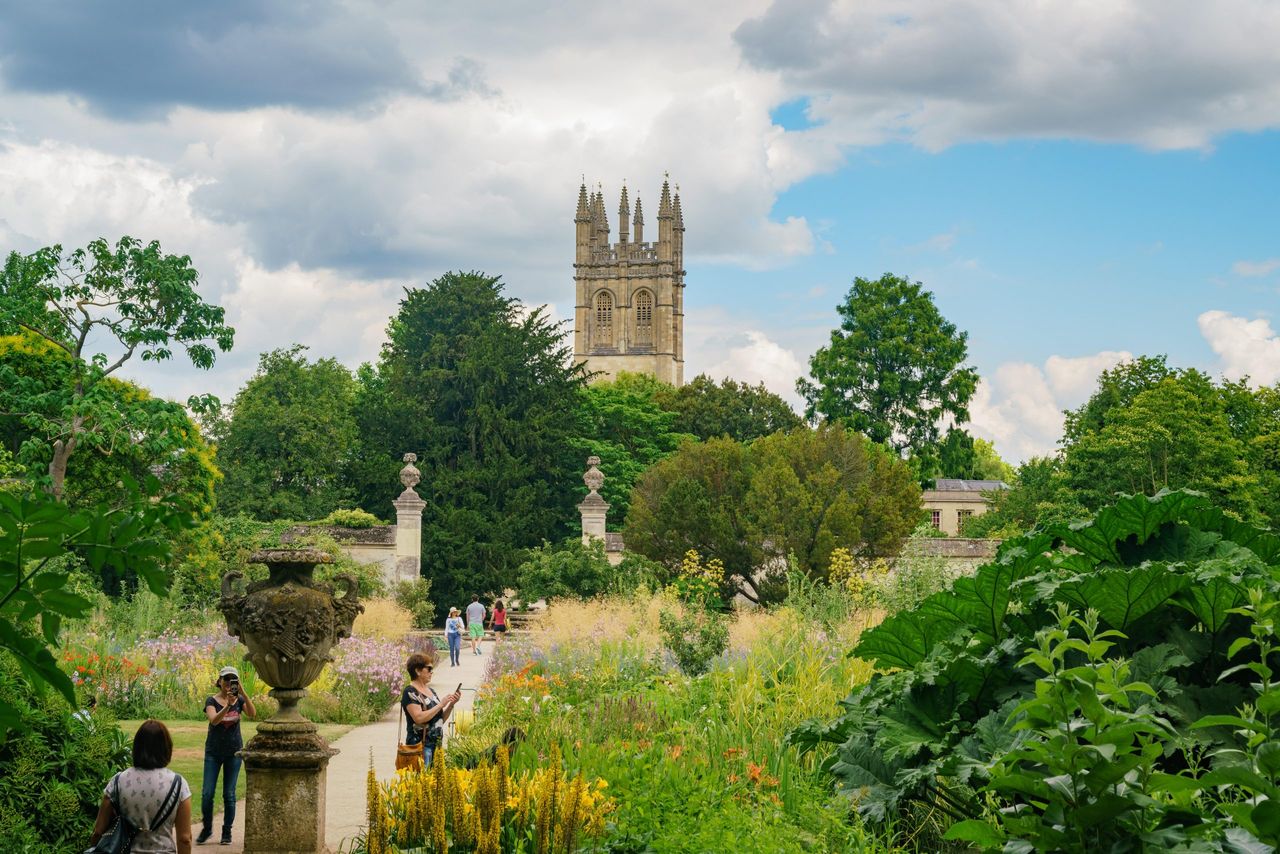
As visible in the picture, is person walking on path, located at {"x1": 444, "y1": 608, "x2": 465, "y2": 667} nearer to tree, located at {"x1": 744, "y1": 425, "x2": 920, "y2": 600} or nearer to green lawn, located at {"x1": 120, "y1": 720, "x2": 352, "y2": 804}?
green lawn, located at {"x1": 120, "y1": 720, "x2": 352, "y2": 804}

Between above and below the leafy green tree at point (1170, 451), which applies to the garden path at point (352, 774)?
below

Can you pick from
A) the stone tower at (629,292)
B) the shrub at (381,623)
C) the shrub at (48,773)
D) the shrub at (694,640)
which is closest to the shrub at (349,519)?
the shrub at (381,623)

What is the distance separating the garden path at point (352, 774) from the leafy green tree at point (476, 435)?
16058 mm

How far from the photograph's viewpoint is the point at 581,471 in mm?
40594

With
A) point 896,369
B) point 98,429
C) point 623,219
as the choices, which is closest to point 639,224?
point 623,219

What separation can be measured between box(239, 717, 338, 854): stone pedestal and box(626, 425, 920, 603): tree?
2074 centimetres

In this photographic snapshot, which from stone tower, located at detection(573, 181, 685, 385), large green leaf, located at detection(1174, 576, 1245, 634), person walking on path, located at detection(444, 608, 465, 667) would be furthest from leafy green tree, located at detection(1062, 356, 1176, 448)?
stone tower, located at detection(573, 181, 685, 385)

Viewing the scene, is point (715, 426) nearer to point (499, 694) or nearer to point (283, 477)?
point (283, 477)

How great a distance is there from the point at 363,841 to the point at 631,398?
45659 millimetres

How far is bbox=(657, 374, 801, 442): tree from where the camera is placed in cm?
5138

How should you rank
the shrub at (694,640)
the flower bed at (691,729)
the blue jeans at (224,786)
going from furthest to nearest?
the shrub at (694,640) → the blue jeans at (224,786) → the flower bed at (691,729)

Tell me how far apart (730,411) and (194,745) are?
131 ft

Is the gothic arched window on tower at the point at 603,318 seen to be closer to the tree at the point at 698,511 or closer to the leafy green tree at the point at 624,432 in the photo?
the leafy green tree at the point at 624,432

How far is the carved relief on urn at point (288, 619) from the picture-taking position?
7754 millimetres
